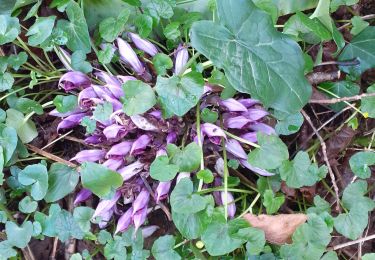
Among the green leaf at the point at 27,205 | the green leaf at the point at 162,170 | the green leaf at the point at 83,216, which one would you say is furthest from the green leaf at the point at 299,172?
the green leaf at the point at 27,205

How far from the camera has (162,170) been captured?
117 cm

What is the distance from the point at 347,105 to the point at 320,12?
254mm

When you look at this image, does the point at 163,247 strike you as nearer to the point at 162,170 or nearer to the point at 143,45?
the point at 162,170

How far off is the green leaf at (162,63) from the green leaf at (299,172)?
34 cm

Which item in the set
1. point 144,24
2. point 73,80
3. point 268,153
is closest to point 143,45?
point 144,24

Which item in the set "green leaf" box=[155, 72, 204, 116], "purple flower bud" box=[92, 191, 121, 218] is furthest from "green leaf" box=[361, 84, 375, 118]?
"purple flower bud" box=[92, 191, 121, 218]

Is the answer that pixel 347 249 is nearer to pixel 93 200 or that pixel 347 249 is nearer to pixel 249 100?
pixel 249 100

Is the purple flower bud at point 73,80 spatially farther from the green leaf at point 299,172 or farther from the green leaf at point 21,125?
the green leaf at point 299,172

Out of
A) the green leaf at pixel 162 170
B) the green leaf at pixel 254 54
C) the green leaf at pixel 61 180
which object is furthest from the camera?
the green leaf at pixel 61 180

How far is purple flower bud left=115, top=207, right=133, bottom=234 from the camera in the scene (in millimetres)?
1265

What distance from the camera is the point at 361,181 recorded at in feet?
3.99

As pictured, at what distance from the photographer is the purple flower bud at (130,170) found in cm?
126

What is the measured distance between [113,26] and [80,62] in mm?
120

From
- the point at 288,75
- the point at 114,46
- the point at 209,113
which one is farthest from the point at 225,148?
the point at 114,46
